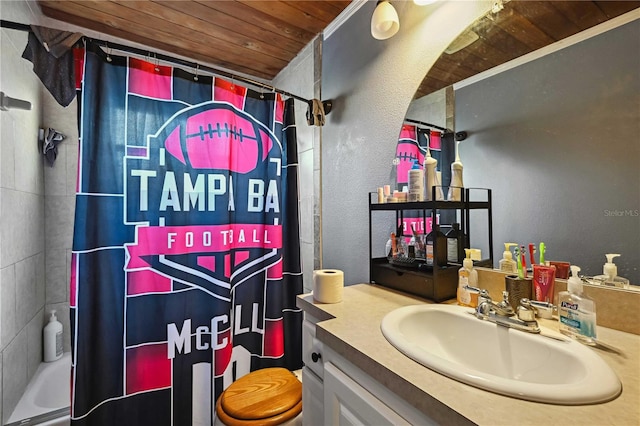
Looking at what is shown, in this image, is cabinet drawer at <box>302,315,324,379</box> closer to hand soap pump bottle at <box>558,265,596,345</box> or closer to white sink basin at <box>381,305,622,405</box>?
white sink basin at <box>381,305,622,405</box>

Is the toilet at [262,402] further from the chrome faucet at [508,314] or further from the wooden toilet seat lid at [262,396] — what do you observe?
the chrome faucet at [508,314]

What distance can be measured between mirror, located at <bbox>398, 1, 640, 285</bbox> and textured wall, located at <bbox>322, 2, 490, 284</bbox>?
142mm

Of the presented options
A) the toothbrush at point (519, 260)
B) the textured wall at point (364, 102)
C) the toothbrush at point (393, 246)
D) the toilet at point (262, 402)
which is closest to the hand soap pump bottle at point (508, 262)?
the toothbrush at point (519, 260)

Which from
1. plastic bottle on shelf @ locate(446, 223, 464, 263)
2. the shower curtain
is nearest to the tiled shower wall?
the shower curtain

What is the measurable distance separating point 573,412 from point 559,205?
610 mm

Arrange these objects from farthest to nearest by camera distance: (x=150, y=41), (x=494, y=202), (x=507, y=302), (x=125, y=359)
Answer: (x=150, y=41), (x=125, y=359), (x=494, y=202), (x=507, y=302)

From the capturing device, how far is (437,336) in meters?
0.86

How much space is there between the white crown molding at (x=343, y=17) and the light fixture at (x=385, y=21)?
0.35 m

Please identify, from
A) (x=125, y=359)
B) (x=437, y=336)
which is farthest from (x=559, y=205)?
(x=125, y=359)

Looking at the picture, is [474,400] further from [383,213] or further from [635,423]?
[383,213]

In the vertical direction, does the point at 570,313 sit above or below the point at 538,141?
below

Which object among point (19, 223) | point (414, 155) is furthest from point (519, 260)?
point (19, 223)

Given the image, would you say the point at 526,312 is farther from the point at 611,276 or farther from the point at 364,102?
the point at 364,102

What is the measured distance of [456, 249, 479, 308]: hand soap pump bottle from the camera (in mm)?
929
